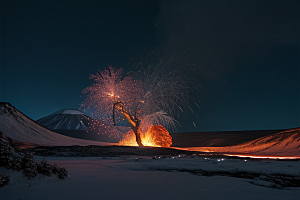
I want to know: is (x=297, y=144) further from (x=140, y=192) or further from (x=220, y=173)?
(x=140, y=192)

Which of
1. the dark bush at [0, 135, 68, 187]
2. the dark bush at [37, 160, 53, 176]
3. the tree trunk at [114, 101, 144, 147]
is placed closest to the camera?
the dark bush at [0, 135, 68, 187]

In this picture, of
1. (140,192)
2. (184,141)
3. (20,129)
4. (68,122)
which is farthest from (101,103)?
(68,122)

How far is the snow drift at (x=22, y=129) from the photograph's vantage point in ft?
42.1

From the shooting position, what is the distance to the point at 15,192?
7.02 feet

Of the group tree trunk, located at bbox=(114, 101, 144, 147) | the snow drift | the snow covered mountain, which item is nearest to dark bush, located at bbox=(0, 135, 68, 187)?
tree trunk, located at bbox=(114, 101, 144, 147)

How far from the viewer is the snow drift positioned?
1282 centimetres

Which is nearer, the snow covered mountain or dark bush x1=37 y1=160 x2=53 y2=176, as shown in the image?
dark bush x1=37 y1=160 x2=53 y2=176

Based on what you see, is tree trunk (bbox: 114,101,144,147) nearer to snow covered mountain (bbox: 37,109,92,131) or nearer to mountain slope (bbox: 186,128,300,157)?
mountain slope (bbox: 186,128,300,157)

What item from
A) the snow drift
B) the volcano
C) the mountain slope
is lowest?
the mountain slope

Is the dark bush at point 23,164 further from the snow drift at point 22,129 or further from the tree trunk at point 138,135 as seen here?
the snow drift at point 22,129

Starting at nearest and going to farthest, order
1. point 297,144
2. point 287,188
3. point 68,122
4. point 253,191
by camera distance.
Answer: point 253,191, point 287,188, point 297,144, point 68,122

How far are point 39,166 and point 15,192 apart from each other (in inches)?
26.8

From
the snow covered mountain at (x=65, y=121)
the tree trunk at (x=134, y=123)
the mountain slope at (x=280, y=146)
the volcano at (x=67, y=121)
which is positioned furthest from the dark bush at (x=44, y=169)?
the snow covered mountain at (x=65, y=121)

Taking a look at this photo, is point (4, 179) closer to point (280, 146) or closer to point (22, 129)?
point (280, 146)
